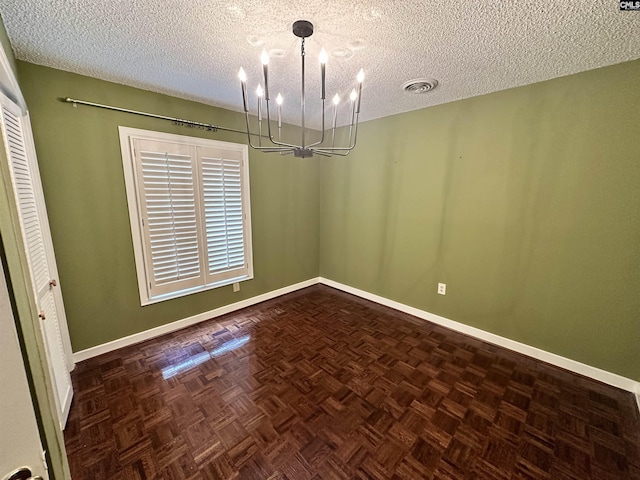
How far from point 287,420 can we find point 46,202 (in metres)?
A: 2.35

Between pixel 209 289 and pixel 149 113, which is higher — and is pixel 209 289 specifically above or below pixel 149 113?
below

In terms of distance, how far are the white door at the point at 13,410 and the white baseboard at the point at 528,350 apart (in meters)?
2.98

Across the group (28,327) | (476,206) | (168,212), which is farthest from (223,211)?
(476,206)

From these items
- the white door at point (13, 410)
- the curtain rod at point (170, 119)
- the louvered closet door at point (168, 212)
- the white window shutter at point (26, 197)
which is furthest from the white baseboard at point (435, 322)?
the white door at point (13, 410)

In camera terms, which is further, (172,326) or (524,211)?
(172,326)

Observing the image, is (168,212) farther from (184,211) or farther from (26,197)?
(26,197)

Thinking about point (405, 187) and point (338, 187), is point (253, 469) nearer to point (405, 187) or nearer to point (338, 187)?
point (405, 187)

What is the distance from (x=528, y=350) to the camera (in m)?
2.26

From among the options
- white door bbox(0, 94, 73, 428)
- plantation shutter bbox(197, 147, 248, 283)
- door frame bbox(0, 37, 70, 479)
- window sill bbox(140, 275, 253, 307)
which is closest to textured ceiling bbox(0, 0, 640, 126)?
white door bbox(0, 94, 73, 428)

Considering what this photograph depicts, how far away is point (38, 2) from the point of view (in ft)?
4.03

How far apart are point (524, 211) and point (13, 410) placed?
2958mm

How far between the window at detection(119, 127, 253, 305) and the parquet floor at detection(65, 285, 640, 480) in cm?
67

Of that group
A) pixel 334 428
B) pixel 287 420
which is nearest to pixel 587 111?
pixel 334 428

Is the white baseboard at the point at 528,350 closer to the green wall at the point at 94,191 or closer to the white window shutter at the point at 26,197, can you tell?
the green wall at the point at 94,191
